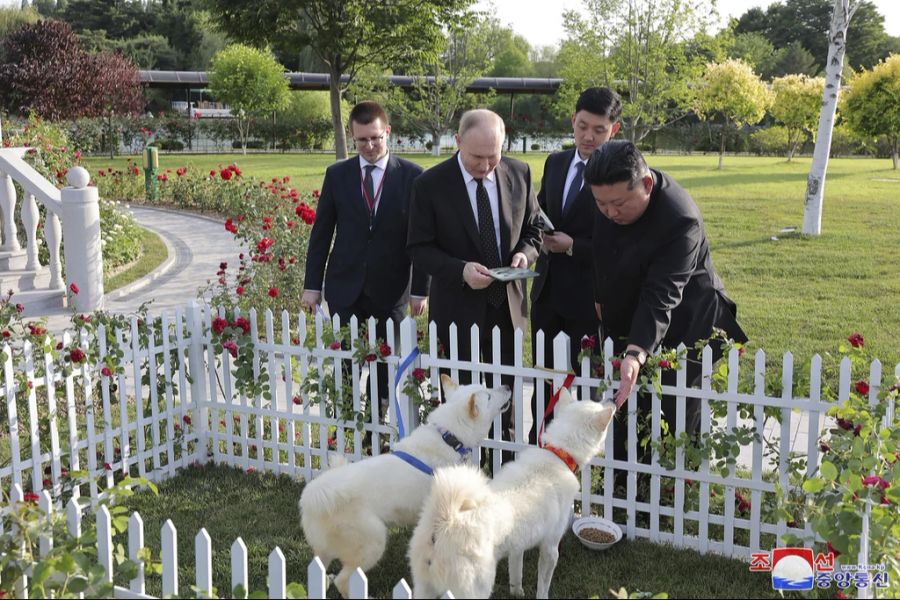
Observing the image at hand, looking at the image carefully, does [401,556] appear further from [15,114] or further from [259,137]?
[259,137]

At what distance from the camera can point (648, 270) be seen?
4.00 meters

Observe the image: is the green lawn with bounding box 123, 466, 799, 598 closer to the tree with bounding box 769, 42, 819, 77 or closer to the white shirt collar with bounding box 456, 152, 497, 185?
the white shirt collar with bounding box 456, 152, 497, 185

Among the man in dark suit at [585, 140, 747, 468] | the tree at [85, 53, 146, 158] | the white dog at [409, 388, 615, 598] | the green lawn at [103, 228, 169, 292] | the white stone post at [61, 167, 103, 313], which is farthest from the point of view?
the tree at [85, 53, 146, 158]

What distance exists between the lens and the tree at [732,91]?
35.8 m

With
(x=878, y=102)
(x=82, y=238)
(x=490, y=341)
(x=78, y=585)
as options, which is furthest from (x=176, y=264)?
(x=878, y=102)

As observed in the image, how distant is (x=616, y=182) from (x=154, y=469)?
3.25m

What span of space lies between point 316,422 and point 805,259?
30.8 feet

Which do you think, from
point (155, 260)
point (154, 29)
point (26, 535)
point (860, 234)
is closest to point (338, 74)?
point (155, 260)

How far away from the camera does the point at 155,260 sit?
12.5m

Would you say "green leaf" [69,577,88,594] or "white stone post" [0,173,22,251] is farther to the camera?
"white stone post" [0,173,22,251]

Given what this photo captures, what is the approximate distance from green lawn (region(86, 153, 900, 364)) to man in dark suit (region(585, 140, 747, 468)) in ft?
12.6

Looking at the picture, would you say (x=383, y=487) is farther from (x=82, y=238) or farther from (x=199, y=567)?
(x=82, y=238)

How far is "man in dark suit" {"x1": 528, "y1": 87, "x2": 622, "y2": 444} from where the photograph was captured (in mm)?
4793

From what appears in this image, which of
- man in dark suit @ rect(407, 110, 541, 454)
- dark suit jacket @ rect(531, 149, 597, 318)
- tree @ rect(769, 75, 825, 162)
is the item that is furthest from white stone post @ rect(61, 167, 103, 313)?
tree @ rect(769, 75, 825, 162)
